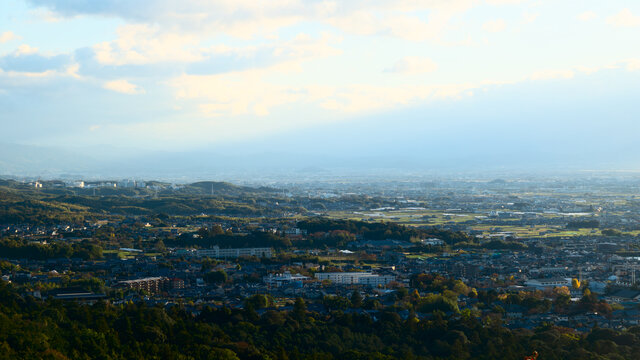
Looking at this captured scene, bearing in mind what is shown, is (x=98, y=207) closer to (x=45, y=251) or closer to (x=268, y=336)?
(x=45, y=251)

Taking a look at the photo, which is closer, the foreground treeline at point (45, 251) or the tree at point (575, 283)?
the tree at point (575, 283)

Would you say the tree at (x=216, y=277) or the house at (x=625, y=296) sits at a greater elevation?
the house at (x=625, y=296)

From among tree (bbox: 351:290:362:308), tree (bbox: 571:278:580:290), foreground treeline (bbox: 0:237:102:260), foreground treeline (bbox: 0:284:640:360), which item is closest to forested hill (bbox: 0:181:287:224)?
foreground treeline (bbox: 0:237:102:260)

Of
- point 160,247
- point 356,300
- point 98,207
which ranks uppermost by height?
point 98,207

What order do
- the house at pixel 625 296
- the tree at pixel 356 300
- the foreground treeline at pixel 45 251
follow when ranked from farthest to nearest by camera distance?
the foreground treeline at pixel 45 251
the house at pixel 625 296
the tree at pixel 356 300

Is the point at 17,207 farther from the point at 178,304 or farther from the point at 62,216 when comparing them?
the point at 178,304

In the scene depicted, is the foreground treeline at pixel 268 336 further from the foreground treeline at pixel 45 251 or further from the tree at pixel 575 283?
the foreground treeline at pixel 45 251

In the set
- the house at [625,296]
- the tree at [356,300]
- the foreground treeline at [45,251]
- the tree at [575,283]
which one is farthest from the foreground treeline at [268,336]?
the foreground treeline at [45,251]

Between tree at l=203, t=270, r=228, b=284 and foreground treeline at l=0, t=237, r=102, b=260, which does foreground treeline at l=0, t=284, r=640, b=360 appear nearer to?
tree at l=203, t=270, r=228, b=284

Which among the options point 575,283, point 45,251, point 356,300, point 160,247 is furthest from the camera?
point 160,247

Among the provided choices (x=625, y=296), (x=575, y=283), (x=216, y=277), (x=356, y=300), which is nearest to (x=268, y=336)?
(x=356, y=300)
